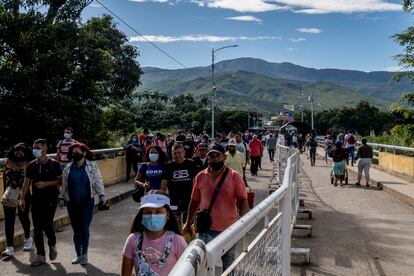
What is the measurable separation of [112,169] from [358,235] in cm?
974

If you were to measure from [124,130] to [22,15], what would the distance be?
13.8 meters

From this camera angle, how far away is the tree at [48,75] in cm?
1803

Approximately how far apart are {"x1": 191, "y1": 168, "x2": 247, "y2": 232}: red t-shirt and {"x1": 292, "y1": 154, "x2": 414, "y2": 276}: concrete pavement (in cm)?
202

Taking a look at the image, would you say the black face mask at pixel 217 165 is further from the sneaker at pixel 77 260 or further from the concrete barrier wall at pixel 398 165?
the concrete barrier wall at pixel 398 165

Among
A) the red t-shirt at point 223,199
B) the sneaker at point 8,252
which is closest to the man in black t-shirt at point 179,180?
the red t-shirt at point 223,199

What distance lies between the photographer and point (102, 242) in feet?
29.3

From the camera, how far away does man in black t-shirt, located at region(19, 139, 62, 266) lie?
7.34 m

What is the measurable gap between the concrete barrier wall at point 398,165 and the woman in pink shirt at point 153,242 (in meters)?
15.1

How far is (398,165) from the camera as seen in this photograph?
19453 millimetres

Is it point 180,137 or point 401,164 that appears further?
point 401,164

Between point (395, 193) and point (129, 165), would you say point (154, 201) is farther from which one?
point (129, 165)

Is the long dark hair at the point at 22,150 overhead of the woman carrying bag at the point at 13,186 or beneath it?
overhead

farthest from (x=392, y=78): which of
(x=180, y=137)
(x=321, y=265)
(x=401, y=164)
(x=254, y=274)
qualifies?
(x=254, y=274)

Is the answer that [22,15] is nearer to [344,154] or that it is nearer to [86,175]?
[344,154]
